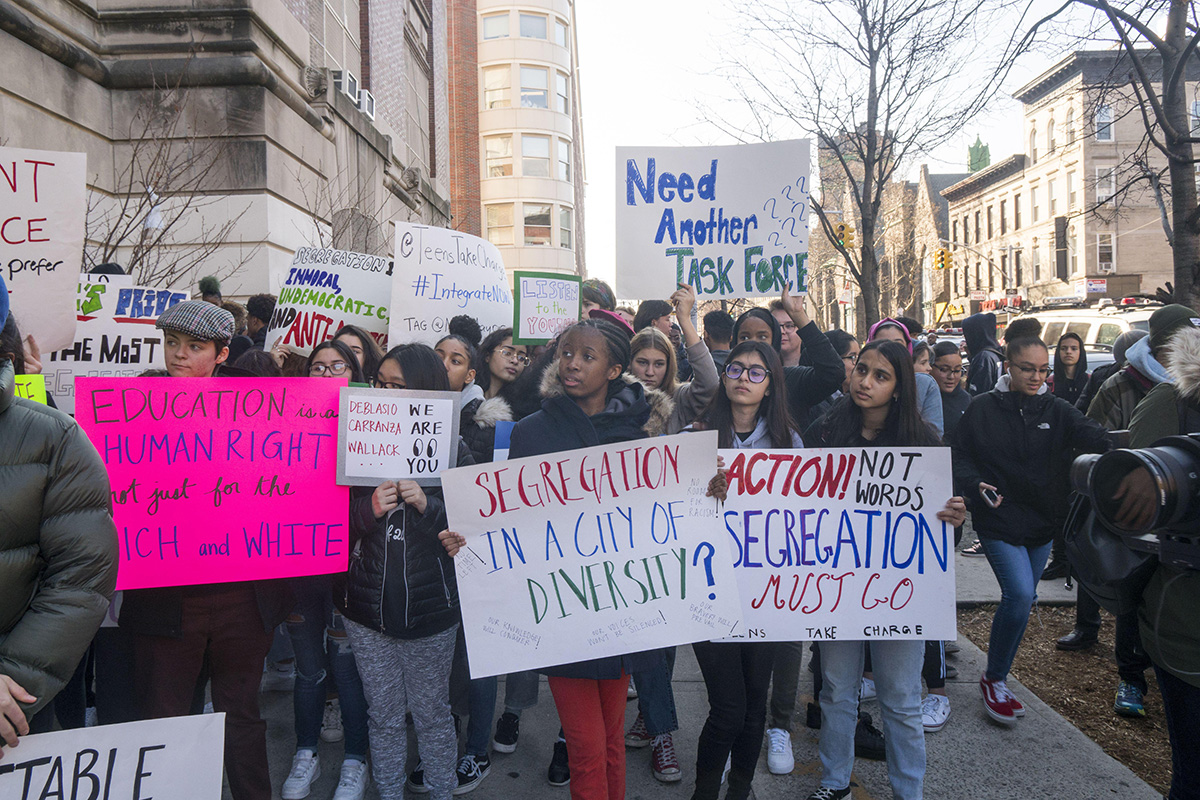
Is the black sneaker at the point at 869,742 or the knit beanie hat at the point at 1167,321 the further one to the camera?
the knit beanie hat at the point at 1167,321

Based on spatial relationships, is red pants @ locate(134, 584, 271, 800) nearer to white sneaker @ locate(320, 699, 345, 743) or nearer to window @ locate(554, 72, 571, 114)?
white sneaker @ locate(320, 699, 345, 743)

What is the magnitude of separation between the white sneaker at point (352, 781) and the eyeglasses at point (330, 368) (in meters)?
1.73

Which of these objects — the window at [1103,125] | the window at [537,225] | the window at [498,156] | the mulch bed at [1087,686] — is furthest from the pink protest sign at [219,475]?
the window at [498,156]

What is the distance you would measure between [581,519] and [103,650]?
6.48 feet

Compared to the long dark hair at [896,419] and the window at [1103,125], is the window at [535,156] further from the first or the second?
the long dark hair at [896,419]

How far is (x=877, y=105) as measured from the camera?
419 inches

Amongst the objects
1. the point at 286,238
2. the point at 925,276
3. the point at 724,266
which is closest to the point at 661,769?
the point at 724,266

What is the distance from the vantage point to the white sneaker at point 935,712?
3.98 metres

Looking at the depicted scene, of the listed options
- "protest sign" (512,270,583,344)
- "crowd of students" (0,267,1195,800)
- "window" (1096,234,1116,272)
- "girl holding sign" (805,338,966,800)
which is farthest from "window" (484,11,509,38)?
"girl holding sign" (805,338,966,800)

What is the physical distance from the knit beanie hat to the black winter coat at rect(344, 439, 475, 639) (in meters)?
3.74

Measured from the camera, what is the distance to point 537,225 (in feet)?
124

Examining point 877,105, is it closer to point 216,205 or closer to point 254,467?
point 216,205

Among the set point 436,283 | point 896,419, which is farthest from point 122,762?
point 436,283

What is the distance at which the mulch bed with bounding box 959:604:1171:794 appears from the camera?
12.4 feet
